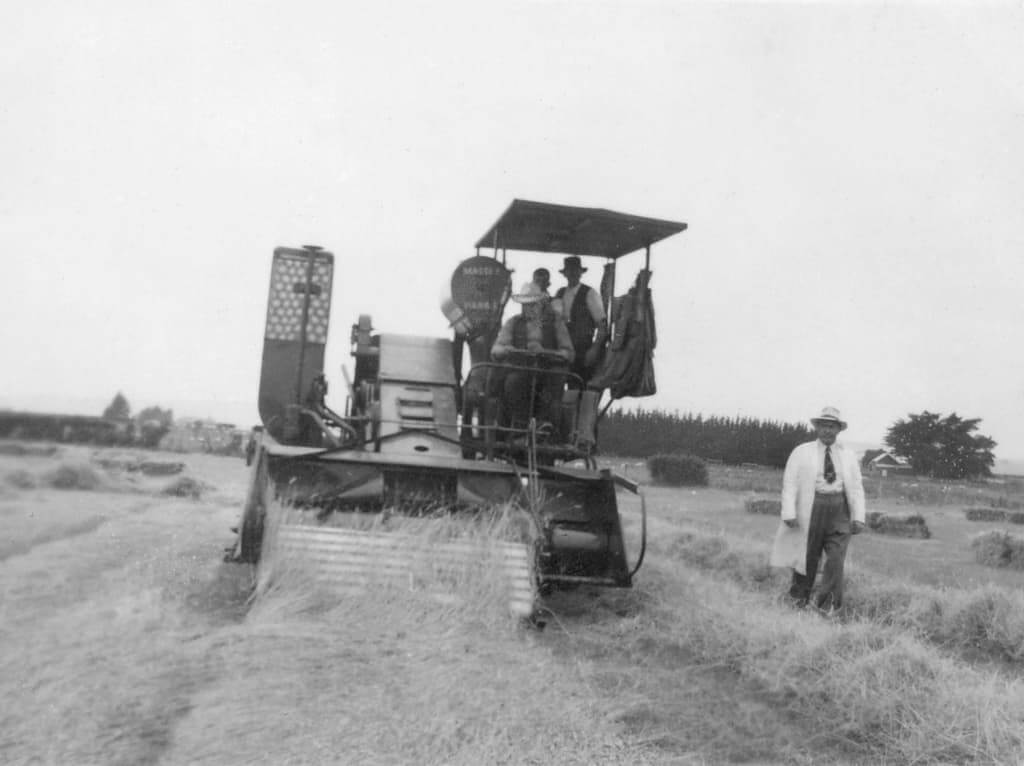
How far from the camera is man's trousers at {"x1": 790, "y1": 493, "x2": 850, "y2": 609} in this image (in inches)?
304

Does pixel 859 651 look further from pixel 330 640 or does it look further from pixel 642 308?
pixel 642 308

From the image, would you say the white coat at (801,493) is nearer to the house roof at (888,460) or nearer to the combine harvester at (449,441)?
the combine harvester at (449,441)

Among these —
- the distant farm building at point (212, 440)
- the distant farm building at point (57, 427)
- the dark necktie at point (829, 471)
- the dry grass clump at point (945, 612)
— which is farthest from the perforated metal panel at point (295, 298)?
the distant farm building at point (212, 440)

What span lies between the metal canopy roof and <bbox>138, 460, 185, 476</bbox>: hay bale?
8.92 meters

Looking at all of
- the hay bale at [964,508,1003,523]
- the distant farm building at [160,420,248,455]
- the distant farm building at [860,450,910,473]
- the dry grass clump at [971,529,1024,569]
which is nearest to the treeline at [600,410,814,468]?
the distant farm building at [860,450,910,473]

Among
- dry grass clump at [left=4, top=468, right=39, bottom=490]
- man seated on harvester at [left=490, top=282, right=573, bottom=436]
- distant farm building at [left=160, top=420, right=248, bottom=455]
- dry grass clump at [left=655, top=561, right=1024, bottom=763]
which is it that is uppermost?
man seated on harvester at [left=490, top=282, right=573, bottom=436]

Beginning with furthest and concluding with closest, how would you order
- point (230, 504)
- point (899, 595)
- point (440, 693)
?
point (230, 504)
point (899, 595)
point (440, 693)

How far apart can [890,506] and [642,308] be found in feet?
56.1

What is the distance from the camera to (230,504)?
1383cm

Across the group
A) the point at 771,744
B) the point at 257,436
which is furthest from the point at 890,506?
the point at 771,744

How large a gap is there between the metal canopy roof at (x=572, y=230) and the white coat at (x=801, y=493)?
7.36 ft

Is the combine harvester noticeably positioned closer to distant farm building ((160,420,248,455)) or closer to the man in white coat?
the man in white coat

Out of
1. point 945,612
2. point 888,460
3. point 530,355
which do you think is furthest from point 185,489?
point 888,460

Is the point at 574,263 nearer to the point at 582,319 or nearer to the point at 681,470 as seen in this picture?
the point at 582,319
